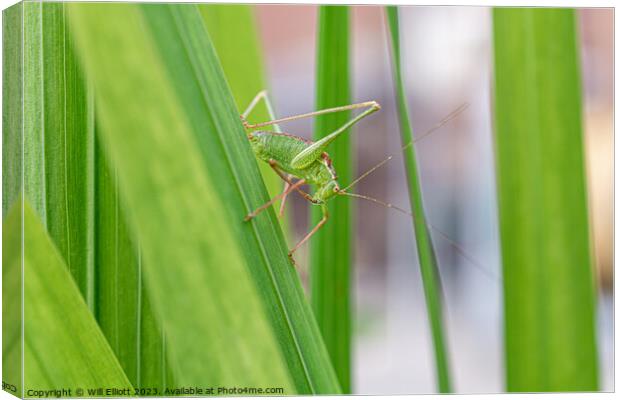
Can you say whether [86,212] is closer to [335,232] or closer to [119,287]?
[119,287]

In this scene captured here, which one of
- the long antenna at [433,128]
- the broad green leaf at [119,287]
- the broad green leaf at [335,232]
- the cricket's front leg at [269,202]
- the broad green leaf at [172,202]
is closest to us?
the broad green leaf at [172,202]

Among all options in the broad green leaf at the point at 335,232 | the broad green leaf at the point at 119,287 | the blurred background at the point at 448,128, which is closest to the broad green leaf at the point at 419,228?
the broad green leaf at the point at 335,232

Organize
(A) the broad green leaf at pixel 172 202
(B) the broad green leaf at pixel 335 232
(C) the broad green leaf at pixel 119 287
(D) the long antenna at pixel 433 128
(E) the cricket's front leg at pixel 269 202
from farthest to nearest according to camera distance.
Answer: (D) the long antenna at pixel 433 128
(B) the broad green leaf at pixel 335 232
(C) the broad green leaf at pixel 119 287
(E) the cricket's front leg at pixel 269 202
(A) the broad green leaf at pixel 172 202

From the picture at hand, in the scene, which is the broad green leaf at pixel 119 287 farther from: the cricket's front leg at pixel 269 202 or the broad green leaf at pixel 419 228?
the broad green leaf at pixel 419 228

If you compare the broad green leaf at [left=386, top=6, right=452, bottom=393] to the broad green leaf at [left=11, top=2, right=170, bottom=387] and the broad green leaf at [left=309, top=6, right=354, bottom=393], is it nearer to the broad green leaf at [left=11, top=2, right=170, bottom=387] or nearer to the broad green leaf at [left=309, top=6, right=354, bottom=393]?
the broad green leaf at [left=309, top=6, right=354, bottom=393]

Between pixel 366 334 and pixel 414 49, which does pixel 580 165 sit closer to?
pixel 414 49

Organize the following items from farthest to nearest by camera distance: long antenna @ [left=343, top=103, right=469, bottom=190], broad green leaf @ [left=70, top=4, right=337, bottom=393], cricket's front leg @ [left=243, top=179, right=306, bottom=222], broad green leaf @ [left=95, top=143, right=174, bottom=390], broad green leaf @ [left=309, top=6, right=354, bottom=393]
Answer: long antenna @ [left=343, top=103, right=469, bottom=190], broad green leaf @ [left=309, top=6, right=354, bottom=393], broad green leaf @ [left=95, top=143, right=174, bottom=390], cricket's front leg @ [left=243, top=179, right=306, bottom=222], broad green leaf @ [left=70, top=4, right=337, bottom=393]

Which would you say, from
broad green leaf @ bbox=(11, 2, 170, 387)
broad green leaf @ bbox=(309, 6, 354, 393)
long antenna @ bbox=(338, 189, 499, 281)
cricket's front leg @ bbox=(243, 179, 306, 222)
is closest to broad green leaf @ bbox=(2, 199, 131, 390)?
broad green leaf @ bbox=(11, 2, 170, 387)
